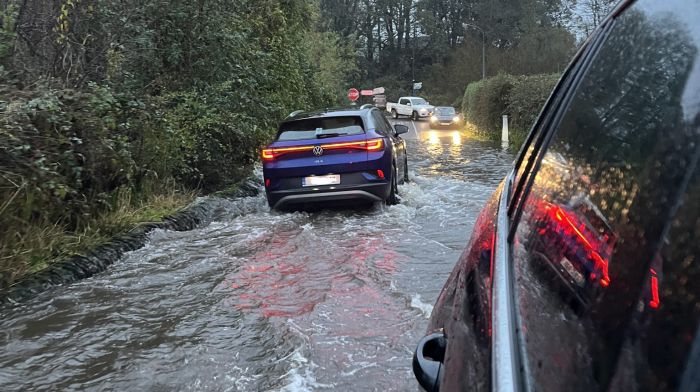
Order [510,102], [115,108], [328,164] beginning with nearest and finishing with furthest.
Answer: [115,108] → [328,164] → [510,102]

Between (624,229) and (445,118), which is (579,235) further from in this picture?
(445,118)

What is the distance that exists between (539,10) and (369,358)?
73.2m

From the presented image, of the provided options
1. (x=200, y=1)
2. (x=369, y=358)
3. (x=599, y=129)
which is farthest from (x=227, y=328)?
(x=200, y=1)

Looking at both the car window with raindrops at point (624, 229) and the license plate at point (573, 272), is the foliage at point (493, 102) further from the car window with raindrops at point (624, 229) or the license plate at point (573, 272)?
the license plate at point (573, 272)

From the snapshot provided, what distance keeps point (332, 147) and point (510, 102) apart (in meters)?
14.0

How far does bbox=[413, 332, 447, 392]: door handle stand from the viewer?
1475 millimetres

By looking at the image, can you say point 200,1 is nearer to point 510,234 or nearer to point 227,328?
point 227,328

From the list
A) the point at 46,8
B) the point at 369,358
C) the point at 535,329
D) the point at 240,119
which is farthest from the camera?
the point at 240,119

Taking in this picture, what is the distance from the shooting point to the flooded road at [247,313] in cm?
375

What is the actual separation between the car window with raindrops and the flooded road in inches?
90.6

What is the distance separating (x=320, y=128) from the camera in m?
8.59

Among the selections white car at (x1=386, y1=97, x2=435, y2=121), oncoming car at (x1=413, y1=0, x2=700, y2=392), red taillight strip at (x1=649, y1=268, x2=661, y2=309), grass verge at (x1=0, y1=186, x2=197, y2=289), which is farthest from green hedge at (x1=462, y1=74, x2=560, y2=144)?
red taillight strip at (x1=649, y1=268, x2=661, y2=309)

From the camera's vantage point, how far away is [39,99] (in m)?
5.84

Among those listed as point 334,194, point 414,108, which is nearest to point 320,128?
point 334,194
